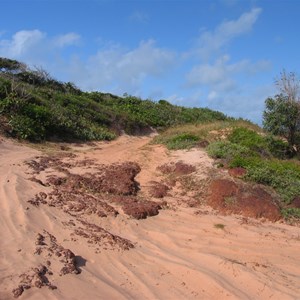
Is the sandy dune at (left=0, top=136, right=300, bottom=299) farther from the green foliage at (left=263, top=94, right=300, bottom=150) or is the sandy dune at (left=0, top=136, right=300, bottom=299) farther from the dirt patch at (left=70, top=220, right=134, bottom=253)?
the green foliage at (left=263, top=94, right=300, bottom=150)

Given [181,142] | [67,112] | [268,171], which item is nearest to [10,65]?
[67,112]

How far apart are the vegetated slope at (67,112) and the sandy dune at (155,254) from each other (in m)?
6.25

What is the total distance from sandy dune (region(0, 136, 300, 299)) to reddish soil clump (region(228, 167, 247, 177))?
5.92 ft

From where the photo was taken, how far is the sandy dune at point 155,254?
4609mm

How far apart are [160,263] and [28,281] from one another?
6.03 ft

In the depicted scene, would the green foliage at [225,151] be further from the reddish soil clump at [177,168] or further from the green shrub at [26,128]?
Answer: the green shrub at [26,128]

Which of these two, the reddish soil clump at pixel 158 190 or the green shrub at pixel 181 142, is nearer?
the reddish soil clump at pixel 158 190

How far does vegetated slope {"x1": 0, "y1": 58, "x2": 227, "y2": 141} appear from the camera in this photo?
46.4 ft

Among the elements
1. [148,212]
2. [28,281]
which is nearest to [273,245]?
[148,212]

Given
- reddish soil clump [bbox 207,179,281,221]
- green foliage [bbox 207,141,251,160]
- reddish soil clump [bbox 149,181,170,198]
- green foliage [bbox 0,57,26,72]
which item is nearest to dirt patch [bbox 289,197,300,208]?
reddish soil clump [bbox 207,179,281,221]

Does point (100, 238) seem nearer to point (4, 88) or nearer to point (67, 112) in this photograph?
point (4, 88)

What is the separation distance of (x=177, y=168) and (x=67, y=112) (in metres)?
9.03

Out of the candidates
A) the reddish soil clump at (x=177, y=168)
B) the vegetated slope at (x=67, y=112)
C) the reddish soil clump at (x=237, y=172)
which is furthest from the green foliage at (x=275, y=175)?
the vegetated slope at (x=67, y=112)

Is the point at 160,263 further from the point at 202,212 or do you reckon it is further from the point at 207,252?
the point at 202,212
